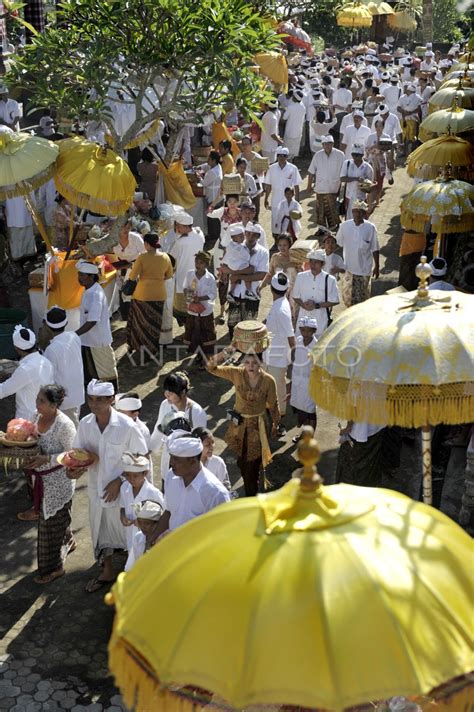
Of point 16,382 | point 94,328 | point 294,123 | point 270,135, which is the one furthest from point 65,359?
point 294,123

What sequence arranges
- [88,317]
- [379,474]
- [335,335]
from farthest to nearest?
[88,317], [379,474], [335,335]

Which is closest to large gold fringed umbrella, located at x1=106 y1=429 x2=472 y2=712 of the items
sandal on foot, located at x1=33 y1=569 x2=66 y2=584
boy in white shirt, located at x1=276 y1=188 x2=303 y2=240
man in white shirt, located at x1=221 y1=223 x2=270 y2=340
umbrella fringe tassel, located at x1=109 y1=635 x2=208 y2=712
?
umbrella fringe tassel, located at x1=109 y1=635 x2=208 y2=712

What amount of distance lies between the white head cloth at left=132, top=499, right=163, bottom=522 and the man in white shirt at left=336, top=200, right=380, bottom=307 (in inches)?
263

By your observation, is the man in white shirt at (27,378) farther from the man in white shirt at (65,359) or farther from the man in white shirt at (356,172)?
the man in white shirt at (356,172)

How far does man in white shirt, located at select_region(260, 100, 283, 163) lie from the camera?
1964cm

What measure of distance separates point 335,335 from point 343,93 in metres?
19.3

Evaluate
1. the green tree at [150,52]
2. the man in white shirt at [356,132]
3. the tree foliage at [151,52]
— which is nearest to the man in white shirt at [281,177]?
the green tree at [150,52]

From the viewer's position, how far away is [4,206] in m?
14.3

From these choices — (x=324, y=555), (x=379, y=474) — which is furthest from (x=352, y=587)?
(x=379, y=474)

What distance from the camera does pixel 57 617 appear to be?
7.43 metres

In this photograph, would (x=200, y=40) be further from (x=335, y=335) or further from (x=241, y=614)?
(x=241, y=614)

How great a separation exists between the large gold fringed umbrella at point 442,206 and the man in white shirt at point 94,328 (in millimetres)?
3112

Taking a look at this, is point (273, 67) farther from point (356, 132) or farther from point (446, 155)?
point (446, 155)

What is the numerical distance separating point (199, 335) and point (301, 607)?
819 cm
